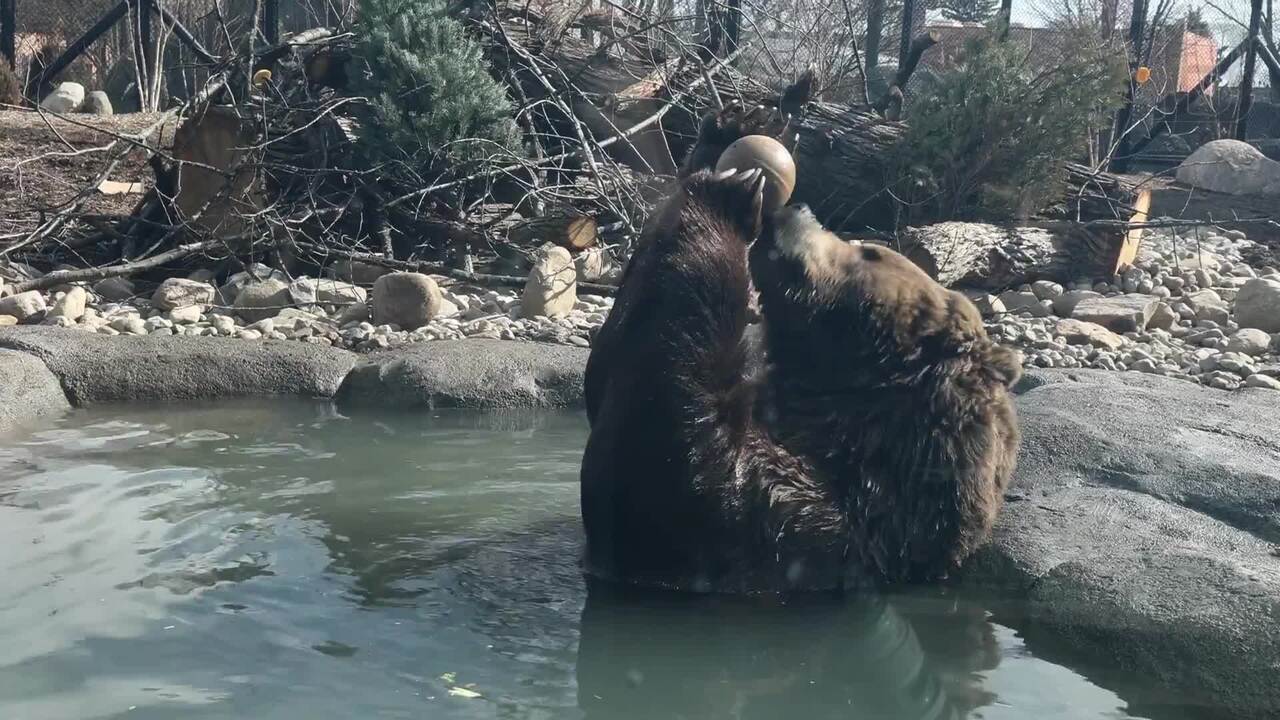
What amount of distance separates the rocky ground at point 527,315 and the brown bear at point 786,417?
4043 mm

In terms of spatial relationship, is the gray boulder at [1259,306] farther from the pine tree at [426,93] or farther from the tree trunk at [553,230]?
the pine tree at [426,93]

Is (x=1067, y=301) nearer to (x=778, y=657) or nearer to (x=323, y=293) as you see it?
(x=323, y=293)

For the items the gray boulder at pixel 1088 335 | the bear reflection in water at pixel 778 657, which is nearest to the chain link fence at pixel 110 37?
the gray boulder at pixel 1088 335

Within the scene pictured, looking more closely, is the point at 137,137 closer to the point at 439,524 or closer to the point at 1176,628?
the point at 439,524

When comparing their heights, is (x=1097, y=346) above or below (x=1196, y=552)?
above

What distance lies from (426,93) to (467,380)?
3213 millimetres

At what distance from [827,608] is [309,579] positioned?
1.45 m

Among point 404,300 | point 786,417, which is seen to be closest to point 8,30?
point 404,300

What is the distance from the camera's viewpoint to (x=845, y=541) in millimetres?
3467

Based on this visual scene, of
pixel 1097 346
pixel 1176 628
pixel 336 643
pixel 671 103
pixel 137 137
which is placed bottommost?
pixel 336 643

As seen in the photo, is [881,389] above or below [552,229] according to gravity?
below

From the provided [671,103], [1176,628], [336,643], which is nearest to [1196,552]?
[1176,628]

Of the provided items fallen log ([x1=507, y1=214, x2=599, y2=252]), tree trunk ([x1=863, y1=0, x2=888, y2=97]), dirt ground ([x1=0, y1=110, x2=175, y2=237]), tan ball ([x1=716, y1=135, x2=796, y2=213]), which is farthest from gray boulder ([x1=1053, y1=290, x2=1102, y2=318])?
dirt ground ([x1=0, y1=110, x2=175, y2=237])

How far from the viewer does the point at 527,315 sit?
8328 mm
